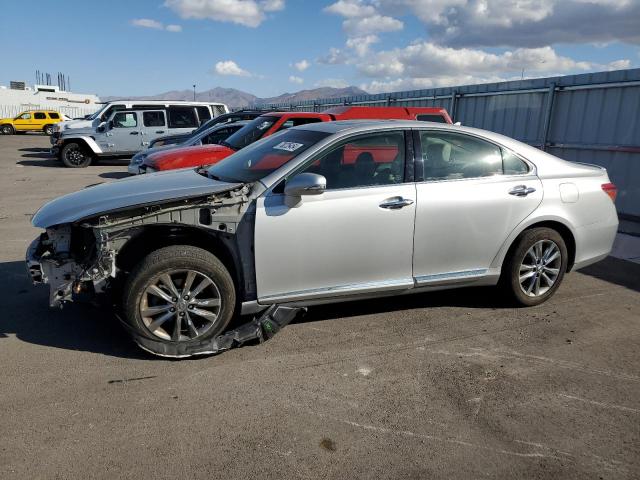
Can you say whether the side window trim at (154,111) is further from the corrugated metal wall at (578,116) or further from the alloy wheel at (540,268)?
the alloy wheel at (540,268)

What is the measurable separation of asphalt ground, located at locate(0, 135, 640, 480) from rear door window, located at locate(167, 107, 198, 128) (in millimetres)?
13023

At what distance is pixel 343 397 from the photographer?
3295mm

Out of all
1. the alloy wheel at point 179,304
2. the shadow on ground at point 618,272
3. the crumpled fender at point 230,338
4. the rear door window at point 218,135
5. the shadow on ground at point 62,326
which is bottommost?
the shadow on ground at point 618,272

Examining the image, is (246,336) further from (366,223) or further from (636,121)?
(636,121)

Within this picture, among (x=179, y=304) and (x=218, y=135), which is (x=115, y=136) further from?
(x=179, y=304)

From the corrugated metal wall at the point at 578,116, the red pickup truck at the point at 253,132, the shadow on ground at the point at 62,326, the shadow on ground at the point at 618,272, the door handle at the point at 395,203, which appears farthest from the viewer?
the corrugated metal wall at the point at 578,116

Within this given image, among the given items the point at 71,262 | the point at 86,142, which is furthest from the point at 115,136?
the point at 71,262

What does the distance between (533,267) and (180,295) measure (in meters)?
3.14

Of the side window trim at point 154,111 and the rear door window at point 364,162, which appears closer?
the rear door window at point 364,162

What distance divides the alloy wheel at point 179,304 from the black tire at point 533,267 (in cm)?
264

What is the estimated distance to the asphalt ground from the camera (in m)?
2.70

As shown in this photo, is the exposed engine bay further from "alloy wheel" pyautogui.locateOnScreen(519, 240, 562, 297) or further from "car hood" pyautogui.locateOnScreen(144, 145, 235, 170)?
"car hood" pyautogui.locateOnScreen(144, 145, 235, 170)

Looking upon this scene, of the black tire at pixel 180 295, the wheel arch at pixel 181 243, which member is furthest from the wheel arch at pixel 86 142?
the black tire at pixel 180 295

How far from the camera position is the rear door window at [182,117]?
17.0 metres
